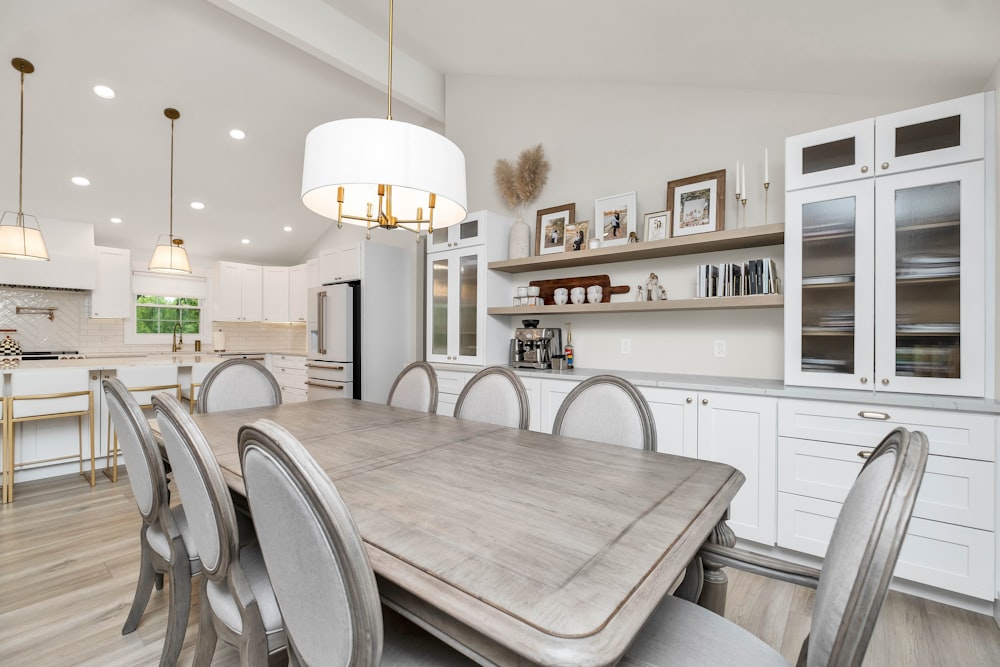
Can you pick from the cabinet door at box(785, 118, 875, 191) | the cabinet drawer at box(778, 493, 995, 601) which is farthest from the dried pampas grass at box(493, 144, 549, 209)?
the cabinet drawer at box(778, 493, 995, 601)

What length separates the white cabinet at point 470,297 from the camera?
382 cm

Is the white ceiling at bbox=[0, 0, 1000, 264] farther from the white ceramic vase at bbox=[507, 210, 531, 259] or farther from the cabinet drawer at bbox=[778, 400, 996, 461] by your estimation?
the cabinet drawer at bbox=[778, 400, 996, 461]

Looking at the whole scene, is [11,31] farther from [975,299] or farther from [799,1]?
[975,299]

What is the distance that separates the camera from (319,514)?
69cm

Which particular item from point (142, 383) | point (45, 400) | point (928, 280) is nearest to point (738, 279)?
point (928, 280)

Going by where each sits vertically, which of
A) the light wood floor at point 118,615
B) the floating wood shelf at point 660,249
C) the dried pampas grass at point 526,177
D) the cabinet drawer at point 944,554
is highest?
the dried pampas grass at point 526,177

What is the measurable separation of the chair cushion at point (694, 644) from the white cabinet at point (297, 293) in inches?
251

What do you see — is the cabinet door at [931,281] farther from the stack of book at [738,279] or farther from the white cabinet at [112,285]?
the white cabinet at [112,285]

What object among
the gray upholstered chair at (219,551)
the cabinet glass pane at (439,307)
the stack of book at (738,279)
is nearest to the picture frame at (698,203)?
the stack of book at (738,279)

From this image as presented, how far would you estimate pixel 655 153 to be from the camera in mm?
3275

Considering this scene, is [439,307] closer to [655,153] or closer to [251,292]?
[655,153]

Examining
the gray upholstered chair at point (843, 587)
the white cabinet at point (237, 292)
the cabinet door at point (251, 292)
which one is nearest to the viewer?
the gray upholstered chair at point (843, 587)

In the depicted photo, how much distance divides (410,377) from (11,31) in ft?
10.9

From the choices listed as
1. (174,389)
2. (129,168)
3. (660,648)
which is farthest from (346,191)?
(129,168)
